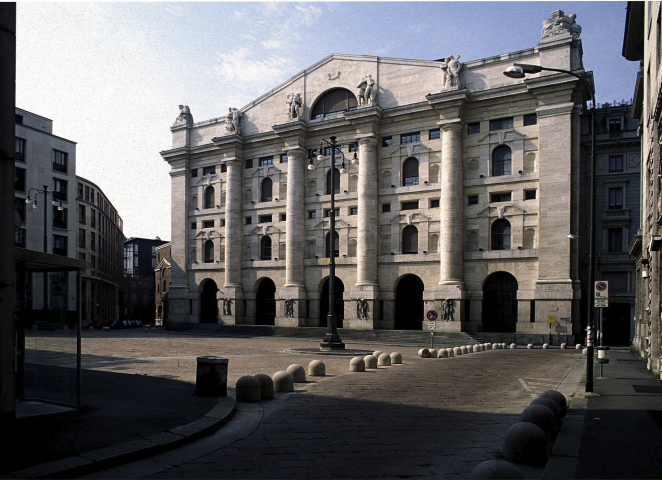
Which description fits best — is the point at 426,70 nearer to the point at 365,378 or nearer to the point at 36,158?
the point at 365,378

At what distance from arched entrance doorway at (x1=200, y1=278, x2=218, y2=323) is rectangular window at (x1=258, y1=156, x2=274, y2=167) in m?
13.8

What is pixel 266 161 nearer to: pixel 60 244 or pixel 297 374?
pixel 60 244

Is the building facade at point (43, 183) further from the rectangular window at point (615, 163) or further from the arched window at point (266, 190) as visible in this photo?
the rectangular window at point (615, 163)

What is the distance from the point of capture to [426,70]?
4588cm

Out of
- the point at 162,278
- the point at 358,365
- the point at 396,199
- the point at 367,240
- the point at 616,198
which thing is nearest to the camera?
the point at 358,365

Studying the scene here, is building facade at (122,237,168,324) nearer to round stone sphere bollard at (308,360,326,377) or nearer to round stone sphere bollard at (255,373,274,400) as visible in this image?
round stone sphere bollard at (308,360,326,377)

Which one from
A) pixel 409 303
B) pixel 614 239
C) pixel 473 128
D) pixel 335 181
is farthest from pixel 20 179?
pixel 614 239

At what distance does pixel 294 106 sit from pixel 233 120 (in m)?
7.84

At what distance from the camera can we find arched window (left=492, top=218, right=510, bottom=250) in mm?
41688

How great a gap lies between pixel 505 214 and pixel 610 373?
23.7 meters

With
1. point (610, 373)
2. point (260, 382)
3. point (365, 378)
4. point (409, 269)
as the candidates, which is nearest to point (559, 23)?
point (409, 269)

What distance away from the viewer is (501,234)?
4194cm

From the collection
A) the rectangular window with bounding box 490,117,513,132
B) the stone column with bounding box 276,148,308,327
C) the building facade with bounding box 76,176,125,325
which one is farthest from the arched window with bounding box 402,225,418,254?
the building facade with bounding box 76,176,125,325

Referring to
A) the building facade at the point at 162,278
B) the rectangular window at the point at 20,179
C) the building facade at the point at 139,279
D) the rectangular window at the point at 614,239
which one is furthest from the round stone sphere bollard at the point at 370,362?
the building facade at the point at 139,279
